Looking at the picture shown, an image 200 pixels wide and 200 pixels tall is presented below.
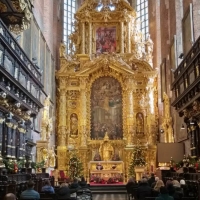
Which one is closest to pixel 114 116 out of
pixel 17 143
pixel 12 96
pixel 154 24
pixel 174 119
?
pixel 174 119

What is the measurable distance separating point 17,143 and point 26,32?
6.30 metres

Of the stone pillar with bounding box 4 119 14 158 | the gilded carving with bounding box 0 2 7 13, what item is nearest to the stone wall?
the gilded carving with bounding box 0 2 7 13

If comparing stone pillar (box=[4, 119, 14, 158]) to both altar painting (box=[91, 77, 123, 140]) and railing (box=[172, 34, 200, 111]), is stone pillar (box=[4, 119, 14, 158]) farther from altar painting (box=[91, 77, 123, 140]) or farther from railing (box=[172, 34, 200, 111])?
altar painting (box=[91, 77, 123, 140])

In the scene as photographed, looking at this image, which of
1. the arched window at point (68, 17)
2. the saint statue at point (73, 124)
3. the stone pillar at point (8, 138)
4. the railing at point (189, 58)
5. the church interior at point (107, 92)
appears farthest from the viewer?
the arched window at point (68, 17)

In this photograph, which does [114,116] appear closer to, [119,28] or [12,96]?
[119,28]

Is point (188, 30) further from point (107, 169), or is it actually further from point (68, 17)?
point (68, 17)

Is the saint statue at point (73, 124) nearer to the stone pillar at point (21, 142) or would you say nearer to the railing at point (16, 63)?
the railing at point (16, 63)

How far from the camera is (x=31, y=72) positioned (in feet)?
60.1

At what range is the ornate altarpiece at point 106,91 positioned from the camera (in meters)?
27.2

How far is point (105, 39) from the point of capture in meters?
29.6

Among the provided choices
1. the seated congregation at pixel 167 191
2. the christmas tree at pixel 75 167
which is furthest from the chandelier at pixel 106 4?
the seated congregation at pixel 167 191

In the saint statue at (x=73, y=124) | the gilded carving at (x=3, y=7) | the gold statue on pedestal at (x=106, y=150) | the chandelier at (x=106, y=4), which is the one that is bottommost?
the gold statue on pedestal at (x=106, y=150)

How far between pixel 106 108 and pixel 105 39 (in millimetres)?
5534

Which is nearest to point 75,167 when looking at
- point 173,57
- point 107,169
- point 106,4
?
point 107,169
